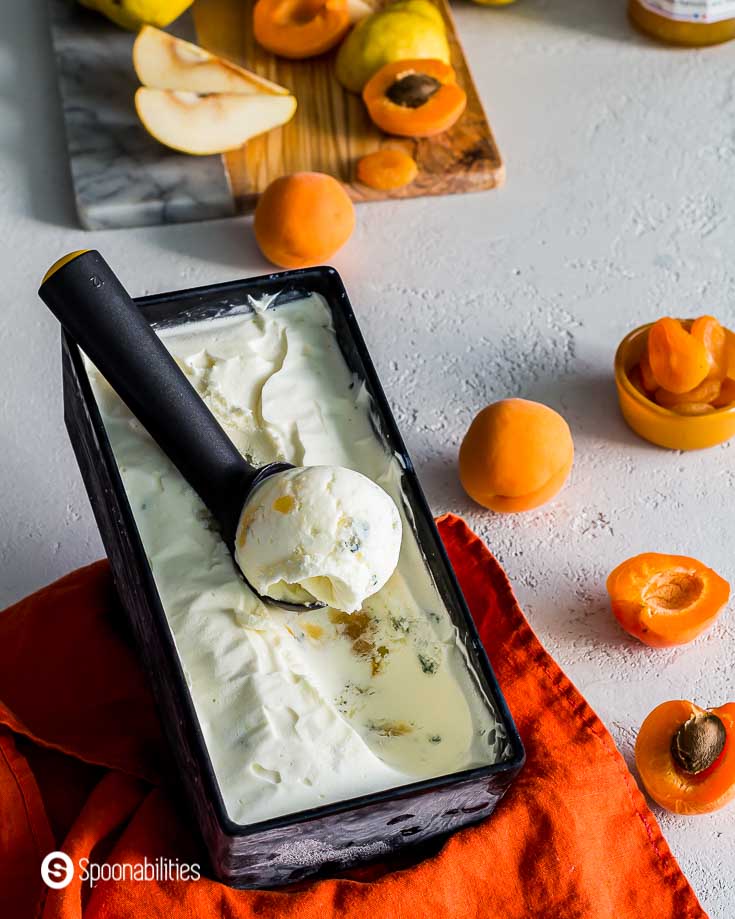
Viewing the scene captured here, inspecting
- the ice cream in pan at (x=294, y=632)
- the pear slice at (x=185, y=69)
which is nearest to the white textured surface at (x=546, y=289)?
the pear slice at (x=185, y=69)

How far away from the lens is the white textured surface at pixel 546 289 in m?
1.02

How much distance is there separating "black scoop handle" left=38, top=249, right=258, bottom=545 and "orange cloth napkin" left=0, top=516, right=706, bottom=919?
21cm

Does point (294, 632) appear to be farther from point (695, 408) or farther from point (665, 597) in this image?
point (695, 408)

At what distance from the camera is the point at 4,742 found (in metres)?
0.85

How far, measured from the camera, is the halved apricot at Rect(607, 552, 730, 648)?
0.96 metres

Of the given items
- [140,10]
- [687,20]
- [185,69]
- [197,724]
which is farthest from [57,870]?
[687,20]

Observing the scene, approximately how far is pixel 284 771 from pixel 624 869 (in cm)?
29

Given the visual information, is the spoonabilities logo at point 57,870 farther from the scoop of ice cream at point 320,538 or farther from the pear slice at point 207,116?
the pear slice at point 207,116

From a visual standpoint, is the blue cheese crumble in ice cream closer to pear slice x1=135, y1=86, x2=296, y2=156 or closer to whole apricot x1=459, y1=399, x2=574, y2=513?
whole apricot x1=459, y1=399, x2=574, y2=513

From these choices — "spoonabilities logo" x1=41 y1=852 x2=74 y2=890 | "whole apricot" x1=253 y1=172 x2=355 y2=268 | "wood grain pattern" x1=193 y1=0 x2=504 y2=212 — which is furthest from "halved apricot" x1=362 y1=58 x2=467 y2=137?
"spoonabilities logo" x1=41 y1=852 x2=74 y2=890

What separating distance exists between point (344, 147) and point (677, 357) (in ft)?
1.54

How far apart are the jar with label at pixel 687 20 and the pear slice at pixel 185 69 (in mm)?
445

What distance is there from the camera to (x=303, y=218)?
1.17 metres

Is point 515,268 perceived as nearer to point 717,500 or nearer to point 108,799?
point 717,500
